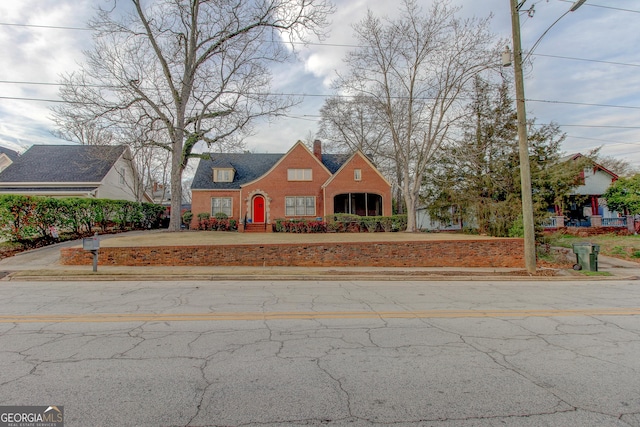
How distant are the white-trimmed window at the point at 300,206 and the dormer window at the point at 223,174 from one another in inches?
233

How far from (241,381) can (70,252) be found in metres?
12.2

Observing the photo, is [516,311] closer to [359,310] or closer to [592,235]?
[359,310]

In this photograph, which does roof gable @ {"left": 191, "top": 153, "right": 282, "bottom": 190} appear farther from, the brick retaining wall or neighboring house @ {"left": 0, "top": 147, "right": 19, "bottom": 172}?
neighboring house @ {"left": 0, "top": 147, "right": 19, "bottom": 172}

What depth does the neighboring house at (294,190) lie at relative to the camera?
28516mm

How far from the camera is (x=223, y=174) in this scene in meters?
30.6

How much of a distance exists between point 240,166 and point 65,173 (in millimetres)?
14161

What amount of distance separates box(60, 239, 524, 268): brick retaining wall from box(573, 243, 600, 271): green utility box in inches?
81.0

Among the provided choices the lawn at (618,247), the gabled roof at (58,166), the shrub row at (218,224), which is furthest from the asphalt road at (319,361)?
the gabled roof at (58,166)

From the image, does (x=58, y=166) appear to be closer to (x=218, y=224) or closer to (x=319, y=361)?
(x=218, y=224)

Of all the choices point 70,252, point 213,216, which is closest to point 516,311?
point 70,252

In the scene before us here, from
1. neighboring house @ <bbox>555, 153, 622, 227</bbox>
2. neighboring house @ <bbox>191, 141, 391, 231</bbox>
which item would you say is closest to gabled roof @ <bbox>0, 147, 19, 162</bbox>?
neighboring house @ <bbox>191, 141, 391, 231</bbox>

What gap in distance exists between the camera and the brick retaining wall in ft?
41.4

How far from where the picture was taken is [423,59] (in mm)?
23359

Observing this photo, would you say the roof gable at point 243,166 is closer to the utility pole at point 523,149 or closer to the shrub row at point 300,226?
the shrub row at point 300,226
